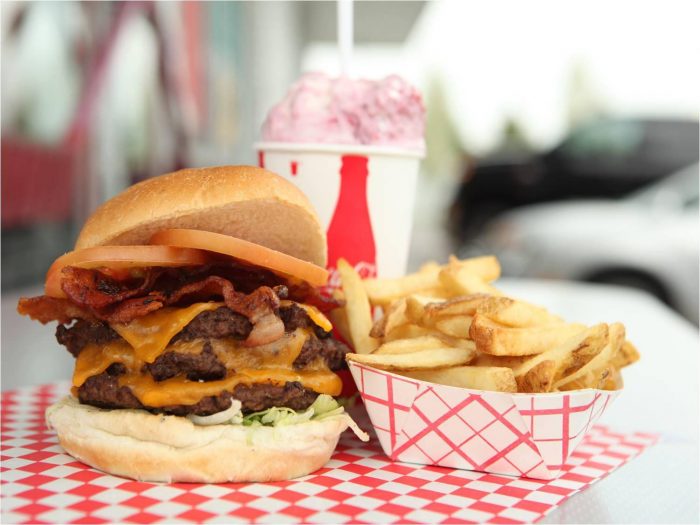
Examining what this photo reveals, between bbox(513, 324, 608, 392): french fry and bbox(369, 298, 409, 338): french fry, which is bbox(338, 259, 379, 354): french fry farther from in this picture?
bbox(513, 324, 608, 392): french fry

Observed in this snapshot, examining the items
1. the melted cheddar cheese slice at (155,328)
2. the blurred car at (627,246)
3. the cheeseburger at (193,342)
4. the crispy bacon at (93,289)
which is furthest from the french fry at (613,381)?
the blurred car at (627,246)

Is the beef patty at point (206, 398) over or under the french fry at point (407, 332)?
under

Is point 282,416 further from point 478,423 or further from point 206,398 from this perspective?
point 478,423

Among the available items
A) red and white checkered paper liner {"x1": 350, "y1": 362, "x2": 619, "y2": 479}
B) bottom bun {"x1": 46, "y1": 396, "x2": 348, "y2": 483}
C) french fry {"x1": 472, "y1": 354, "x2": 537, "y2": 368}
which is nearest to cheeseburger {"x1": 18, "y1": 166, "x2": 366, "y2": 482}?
bottom bun {"x1": 46, "y1": 396, "x2": 348, "y2": 483}

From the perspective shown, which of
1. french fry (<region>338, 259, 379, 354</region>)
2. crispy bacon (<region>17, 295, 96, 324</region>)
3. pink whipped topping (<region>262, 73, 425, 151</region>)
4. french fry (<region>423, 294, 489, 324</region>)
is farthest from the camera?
pink whipped topping (<region>262, 73, 425, 151</region>)

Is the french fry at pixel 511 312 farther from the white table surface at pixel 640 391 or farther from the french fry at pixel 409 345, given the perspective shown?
the white table surface at pixel 640 391

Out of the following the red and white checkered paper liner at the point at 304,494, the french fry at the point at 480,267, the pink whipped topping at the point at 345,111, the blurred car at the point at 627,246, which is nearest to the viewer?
the red and white checkered paper liner at the point at 304,494
